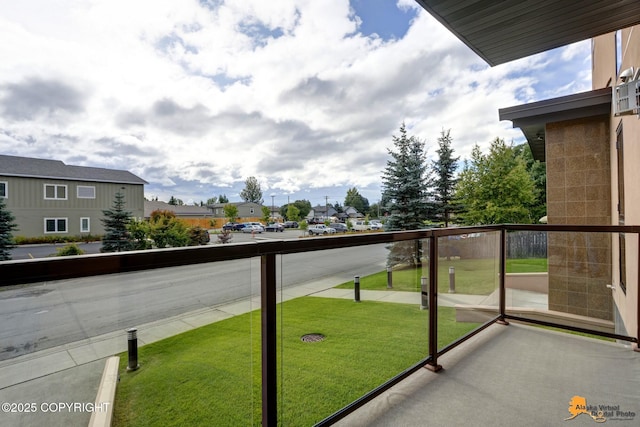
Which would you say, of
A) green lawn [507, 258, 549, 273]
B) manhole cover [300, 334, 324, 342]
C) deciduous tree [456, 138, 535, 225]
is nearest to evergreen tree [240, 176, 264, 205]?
deciduous tree [456, 138, 535, 225]

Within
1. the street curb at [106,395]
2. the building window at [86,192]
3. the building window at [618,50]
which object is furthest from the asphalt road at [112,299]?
the building window at [86,192]

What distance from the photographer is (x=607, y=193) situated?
5461 mm

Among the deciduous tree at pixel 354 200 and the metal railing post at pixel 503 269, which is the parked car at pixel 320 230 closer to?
the metal railing post at pixel 503 269

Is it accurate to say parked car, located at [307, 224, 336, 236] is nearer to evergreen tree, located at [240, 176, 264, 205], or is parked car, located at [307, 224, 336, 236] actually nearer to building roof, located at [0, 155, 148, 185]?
building roof, located at [0, 155, 148, 185]

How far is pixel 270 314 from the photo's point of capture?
1502 millimetres

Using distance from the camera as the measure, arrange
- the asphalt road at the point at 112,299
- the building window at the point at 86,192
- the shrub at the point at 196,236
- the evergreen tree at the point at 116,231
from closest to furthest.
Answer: the asphalt road at the point at 112,299, the evergreen tree at the point at 116,231, the shrub at the point at 196,236, the building window at the point at 86,192

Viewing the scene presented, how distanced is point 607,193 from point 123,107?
35.6 m

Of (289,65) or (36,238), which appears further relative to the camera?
(36,238)

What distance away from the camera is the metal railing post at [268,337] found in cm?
149

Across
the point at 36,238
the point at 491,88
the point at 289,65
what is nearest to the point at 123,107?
the point at 36,238

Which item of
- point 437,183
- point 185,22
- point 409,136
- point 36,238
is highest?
point 185,22

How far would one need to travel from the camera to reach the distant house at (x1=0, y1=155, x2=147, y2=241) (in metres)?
22.5

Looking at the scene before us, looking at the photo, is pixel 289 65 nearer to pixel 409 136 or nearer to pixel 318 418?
pixel 409 136

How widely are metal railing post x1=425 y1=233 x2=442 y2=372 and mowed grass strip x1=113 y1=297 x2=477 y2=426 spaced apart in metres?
0.05
